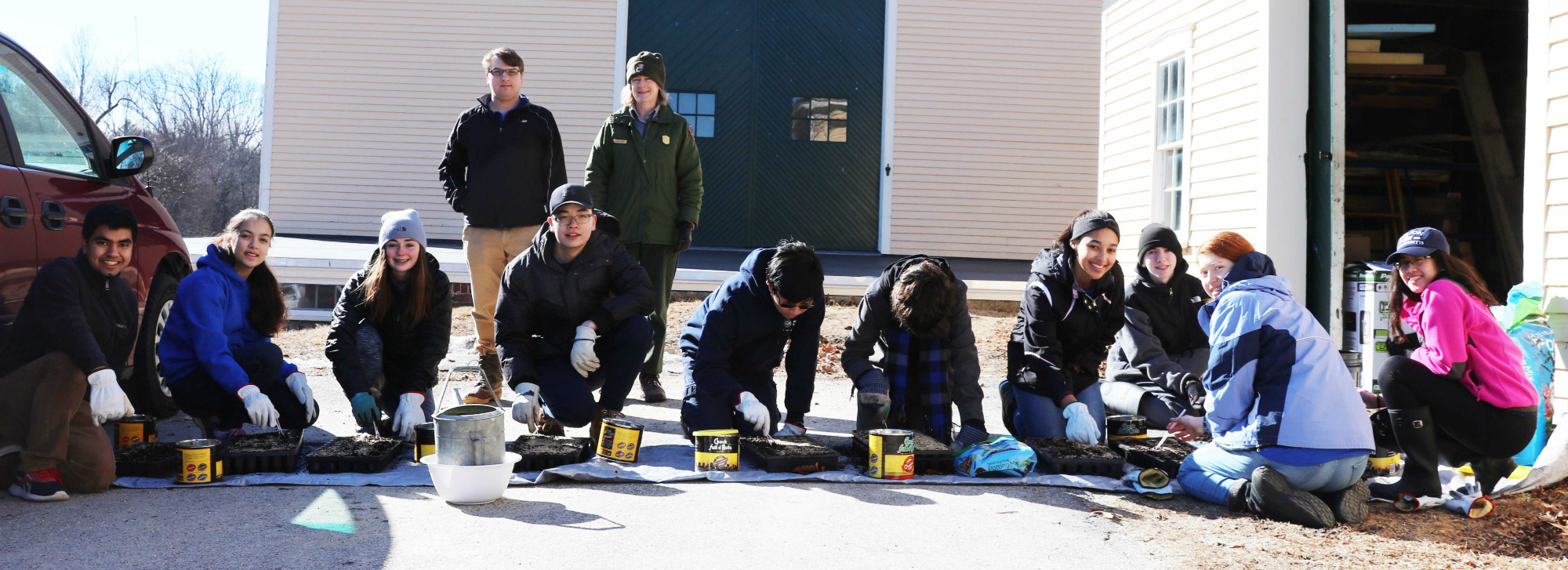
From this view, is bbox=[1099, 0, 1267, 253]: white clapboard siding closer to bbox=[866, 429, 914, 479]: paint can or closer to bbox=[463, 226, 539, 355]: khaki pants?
bbox=[866, 429, 914, 479]: paint can

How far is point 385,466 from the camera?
4.16m

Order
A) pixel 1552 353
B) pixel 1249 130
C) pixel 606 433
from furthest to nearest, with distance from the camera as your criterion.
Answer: pixel 1249 130, pixel 1552 353, pixel 606 433

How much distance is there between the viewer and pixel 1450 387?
3922mm

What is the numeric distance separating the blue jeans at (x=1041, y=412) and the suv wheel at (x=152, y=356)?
3.72 metres

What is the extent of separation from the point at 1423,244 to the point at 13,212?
5116 mm

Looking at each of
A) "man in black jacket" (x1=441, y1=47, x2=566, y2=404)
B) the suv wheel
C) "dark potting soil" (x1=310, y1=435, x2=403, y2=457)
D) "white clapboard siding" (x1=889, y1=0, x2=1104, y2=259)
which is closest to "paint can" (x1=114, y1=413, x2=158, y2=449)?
the suv wheel

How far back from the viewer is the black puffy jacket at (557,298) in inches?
185

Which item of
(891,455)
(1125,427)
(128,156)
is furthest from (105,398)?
(1125,427)

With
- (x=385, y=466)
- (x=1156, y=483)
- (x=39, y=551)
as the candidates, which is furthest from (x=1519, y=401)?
(x=39, y=551)

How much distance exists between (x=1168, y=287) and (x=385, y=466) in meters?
3.59

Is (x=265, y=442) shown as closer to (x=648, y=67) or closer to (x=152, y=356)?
(x=152, y=356)

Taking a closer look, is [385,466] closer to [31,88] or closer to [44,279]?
[44,279]

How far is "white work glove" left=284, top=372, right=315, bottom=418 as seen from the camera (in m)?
4.53

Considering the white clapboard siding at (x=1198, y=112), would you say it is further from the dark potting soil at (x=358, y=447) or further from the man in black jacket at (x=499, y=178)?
the dark potting soil at (x=358, y=447)
